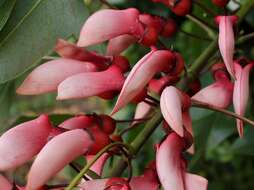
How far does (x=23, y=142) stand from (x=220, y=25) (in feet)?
0.91

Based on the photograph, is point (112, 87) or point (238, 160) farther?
point (238, 160)

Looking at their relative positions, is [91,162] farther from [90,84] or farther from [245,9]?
[245,9]

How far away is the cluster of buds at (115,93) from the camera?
689 mm

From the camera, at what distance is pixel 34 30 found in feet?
2.86

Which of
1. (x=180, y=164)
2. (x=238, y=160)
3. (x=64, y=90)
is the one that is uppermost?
(x=64, y=90)

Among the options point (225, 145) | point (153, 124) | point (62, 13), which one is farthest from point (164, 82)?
point (225, 145)

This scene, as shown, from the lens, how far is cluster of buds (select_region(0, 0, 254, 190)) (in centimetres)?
69

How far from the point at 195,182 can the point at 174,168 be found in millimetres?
28

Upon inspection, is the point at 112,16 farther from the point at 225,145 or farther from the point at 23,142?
the point at 225,145

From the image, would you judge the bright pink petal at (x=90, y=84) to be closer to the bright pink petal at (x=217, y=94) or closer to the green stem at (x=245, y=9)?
the bright pink petal at (x=217, y=94)

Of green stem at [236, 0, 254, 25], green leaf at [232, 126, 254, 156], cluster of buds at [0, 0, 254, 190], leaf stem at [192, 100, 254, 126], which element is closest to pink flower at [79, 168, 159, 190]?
cluster of buds at [0, 0, 254, 190]

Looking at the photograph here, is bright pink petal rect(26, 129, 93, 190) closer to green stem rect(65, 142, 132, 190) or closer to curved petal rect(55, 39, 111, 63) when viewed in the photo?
green stem rect(65, 142, 132, 190)

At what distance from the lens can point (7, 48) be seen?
85cm

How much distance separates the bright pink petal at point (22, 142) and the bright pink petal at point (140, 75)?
8 cm
